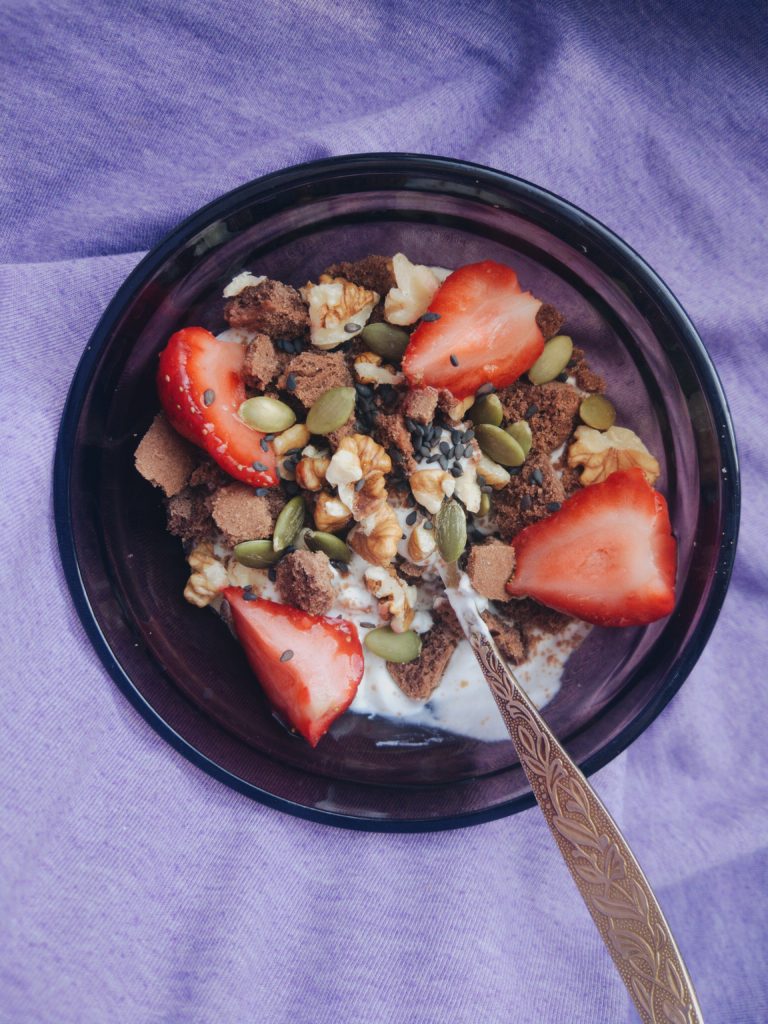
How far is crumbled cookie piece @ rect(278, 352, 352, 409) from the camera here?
1090 millimetres

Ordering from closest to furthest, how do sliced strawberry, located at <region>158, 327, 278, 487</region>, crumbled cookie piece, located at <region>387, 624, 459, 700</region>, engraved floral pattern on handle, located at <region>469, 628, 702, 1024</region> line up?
engraved floral pattern on handle, located at <region>469, 628, 702, 1024</region> → sliced strawberry, located at <region>158, 327, 278, 487</region> → crumbled cookie piece, located at <region>387, 624, 459, 700</region>

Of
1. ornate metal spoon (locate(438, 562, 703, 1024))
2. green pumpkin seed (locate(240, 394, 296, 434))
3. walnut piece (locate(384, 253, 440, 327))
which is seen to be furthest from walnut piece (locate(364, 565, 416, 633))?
walnut piece (locate(384, 253, 440, 327))

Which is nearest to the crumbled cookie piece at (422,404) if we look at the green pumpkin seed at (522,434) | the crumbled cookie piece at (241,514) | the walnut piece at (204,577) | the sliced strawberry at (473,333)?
the sliced strawberry at (473,333)

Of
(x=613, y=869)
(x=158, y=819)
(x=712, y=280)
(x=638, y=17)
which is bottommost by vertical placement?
(x=158, y=819)

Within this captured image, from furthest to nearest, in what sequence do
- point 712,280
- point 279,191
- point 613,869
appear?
point 712,280 < point 279,191 < point 613,869

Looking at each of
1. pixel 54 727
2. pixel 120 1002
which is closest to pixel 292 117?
pixel 54 727

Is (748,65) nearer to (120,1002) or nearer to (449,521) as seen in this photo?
(449,521)

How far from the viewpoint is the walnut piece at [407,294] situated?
1.11m

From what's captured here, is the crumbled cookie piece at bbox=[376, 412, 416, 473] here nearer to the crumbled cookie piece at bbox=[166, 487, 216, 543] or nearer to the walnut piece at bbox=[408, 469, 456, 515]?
the walnut piece at bbox=[408, 469, 456, 515]

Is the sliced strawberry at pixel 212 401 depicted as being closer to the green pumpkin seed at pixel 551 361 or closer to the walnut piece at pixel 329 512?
the walnut piece at pixel 329 512

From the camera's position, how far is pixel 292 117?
3.99ft

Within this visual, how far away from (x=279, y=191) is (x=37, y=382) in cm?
40

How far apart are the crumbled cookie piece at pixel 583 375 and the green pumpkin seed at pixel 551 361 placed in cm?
3

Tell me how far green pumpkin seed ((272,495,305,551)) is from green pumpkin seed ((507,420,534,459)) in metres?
0.29
